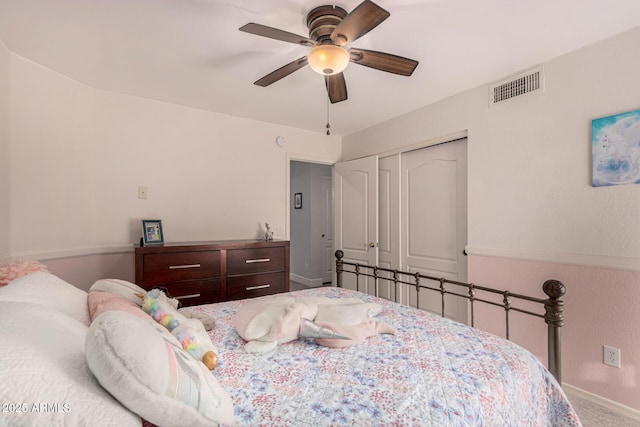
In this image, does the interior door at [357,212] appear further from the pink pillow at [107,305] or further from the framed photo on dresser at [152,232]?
the pink pillow at [107,305]

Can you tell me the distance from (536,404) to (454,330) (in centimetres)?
40

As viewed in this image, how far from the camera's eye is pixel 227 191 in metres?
3.43

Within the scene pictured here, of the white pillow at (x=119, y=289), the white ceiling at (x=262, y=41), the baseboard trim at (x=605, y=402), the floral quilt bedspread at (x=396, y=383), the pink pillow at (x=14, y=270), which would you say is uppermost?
the white ceiling at (x=262, y=41)

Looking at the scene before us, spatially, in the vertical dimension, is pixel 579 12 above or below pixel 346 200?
above

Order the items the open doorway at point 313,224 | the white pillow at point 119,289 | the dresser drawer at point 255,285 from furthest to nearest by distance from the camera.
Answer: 1. the open doorway at point 313,224
2. the dresser drawer at point 255,285
3. the white pillow at point 119,289

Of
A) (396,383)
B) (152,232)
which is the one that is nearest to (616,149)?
(396,383)

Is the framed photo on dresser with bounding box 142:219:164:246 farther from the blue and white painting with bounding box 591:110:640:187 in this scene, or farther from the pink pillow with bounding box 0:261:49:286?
the blue and white painting with bounding box 591:110:640:187

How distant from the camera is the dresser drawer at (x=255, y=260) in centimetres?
292

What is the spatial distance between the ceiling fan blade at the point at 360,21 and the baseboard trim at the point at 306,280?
4.57 metres

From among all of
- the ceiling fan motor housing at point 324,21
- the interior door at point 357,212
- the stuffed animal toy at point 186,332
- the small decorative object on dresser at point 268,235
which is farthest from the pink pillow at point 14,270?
the interior door at point 357,212

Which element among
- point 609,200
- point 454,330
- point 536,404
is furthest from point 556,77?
point 536,404

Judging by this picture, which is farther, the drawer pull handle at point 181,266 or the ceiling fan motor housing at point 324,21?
the drawer pull handle at point 181,266

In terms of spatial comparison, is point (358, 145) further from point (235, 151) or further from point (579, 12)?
point (579, 12)

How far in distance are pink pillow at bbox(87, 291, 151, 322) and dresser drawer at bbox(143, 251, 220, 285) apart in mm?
1218
